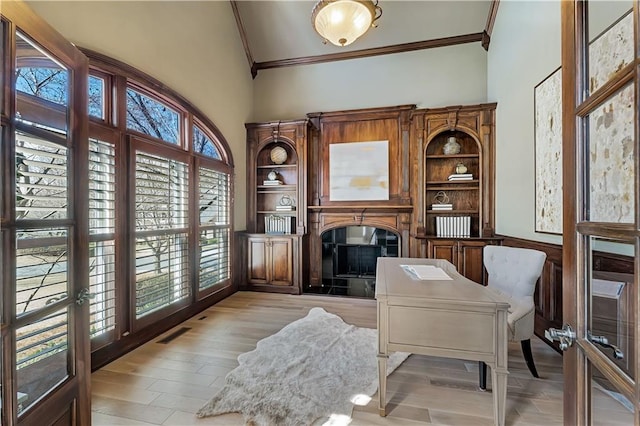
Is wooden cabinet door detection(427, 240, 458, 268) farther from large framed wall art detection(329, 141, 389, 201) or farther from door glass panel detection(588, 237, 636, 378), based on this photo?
door glass panel detection(588, 237, 636, 378)

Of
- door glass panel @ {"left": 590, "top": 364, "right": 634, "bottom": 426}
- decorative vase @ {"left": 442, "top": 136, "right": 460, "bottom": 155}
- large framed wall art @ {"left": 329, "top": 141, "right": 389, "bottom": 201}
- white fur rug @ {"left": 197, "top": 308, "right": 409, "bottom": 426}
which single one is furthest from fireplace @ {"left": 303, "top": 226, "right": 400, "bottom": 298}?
door glass panel @ {"left": 590, "top": 364, "right": 634, "bottom": 426}

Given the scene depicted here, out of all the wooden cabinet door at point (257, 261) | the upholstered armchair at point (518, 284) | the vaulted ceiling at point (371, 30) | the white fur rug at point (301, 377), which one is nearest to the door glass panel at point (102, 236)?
the white fur rug at point (301, 377)

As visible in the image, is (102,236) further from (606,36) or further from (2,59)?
(606,36)

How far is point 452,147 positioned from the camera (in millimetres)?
4172

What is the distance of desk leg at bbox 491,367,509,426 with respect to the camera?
153 centimetres

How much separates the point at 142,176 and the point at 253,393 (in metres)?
2.22

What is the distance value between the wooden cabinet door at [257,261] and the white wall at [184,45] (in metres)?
0.42

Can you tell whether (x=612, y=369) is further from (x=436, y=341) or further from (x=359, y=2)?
(x=359, y=2)

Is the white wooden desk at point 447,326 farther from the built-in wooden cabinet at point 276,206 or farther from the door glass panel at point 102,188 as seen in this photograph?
the built-in wooden cabinet at point 276,206

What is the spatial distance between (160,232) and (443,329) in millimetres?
2771

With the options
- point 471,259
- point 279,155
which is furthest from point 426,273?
Answer: point 279,155

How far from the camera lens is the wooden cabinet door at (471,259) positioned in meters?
3.84

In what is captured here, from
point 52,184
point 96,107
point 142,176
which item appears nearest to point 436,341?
point 52,184

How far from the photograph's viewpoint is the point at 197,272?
3479mm
